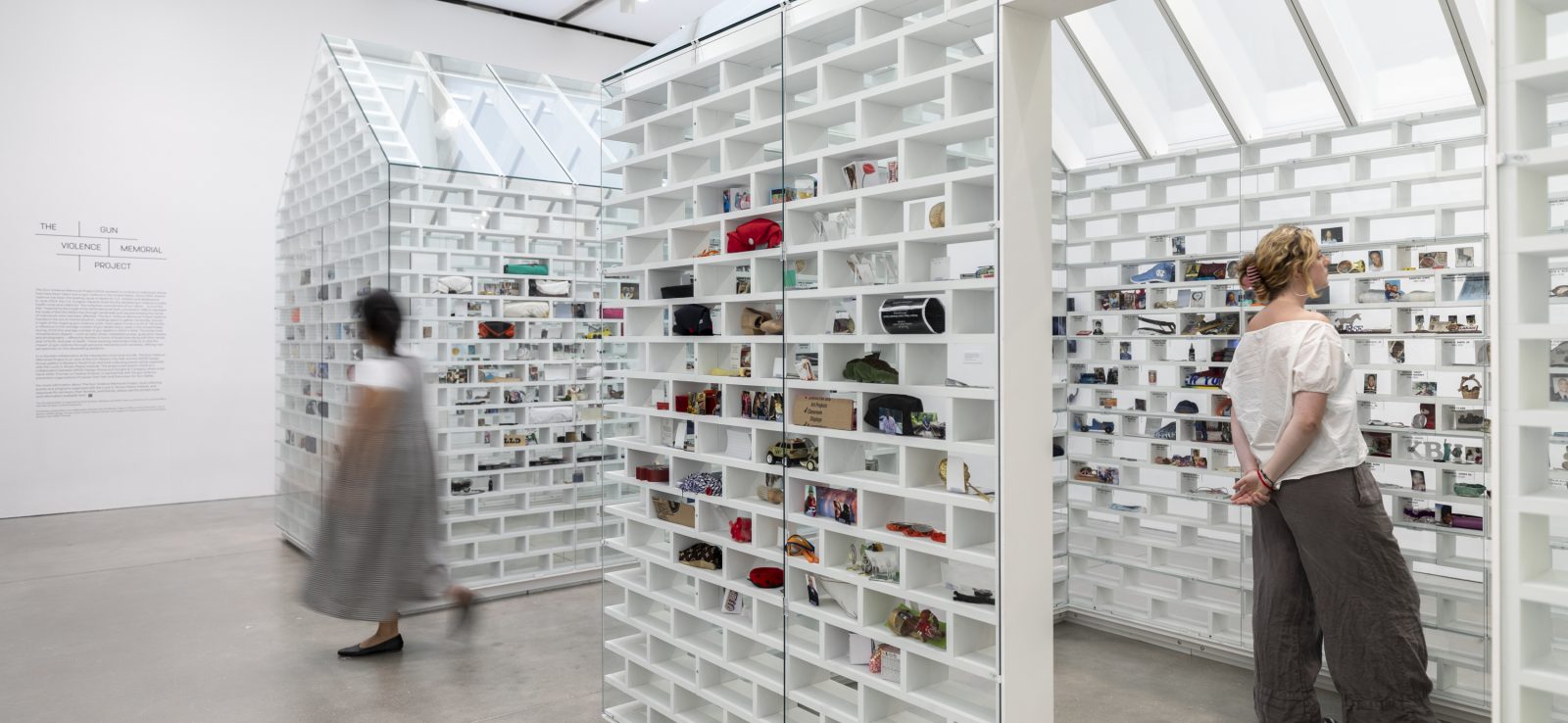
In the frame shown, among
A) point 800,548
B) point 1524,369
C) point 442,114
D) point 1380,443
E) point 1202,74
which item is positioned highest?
point 442,114

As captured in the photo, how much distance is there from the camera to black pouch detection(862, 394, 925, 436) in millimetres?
2424

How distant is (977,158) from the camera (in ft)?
7.47

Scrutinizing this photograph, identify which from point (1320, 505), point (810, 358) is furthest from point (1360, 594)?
point (810, 358)

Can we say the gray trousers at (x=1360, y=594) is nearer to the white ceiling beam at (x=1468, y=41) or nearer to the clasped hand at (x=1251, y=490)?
the clasped hand at (x=1251, y=490)

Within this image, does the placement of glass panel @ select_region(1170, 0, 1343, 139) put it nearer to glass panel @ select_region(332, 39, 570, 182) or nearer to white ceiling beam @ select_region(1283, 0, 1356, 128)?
white ceiling beam @ select_region(1283, 0, 1356, 128)

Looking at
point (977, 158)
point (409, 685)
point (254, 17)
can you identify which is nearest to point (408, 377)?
point (409, 685)

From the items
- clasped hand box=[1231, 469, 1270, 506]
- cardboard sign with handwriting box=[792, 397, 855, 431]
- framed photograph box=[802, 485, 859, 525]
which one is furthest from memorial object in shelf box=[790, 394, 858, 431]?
clasped hand box=[1231, 469, 1270, 506]

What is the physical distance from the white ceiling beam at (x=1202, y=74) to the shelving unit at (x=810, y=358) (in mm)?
1417

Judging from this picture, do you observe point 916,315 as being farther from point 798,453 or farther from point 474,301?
point 474,301

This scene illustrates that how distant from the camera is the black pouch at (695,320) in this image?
307cm

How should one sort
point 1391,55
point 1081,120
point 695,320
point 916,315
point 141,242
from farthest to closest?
point 141,242
point 1081,120
point 1391,55
point 695,320
point 916,315

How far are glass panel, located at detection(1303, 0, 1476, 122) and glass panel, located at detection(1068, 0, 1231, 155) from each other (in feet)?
1.72

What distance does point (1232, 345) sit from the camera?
13.2 ft

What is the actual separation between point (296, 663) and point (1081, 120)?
4522 millimetres
